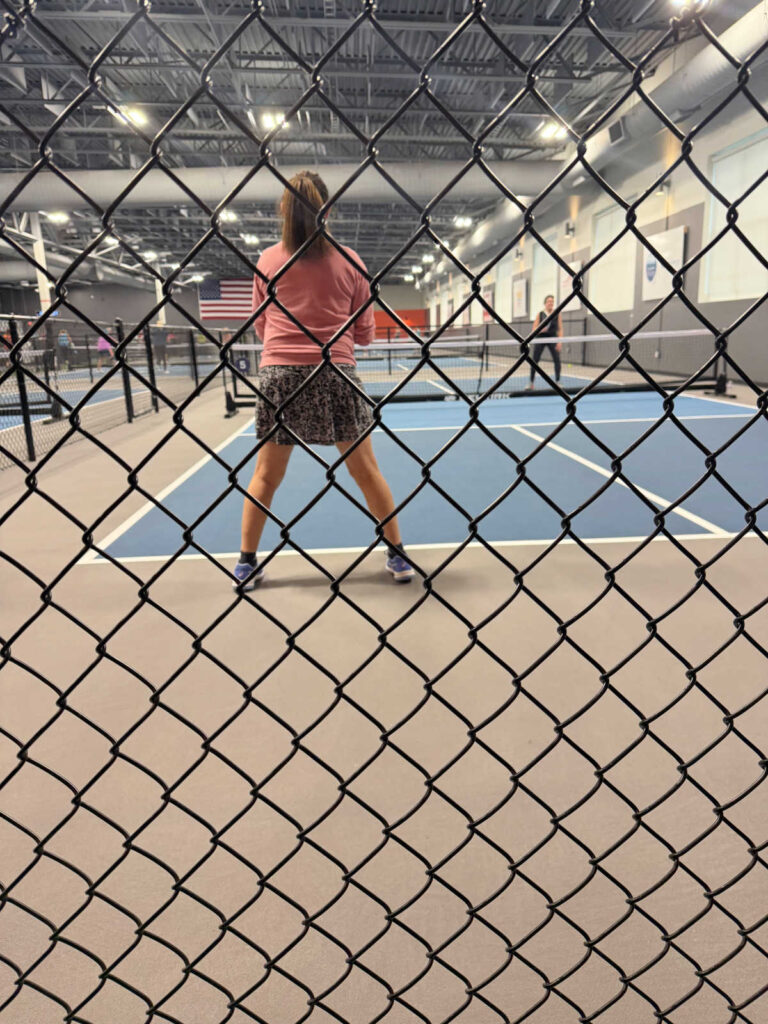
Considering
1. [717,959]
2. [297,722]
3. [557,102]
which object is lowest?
[717,959]

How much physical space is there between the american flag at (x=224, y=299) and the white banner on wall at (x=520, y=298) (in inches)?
355

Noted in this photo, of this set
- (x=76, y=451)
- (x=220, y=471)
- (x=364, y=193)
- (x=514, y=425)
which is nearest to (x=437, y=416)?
(x=514, y=425)

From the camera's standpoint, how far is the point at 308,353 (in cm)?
241

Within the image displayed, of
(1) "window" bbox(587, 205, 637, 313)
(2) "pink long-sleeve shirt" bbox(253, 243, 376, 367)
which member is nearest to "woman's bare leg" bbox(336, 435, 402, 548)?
(2) "pink long-sleeve shirt" bbox(253, 243, 376, 367)

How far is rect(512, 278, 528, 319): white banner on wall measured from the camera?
2016cm

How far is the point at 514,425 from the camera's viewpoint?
7.03 meters

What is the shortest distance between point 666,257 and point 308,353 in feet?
39.7

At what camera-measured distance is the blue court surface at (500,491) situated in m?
3.46

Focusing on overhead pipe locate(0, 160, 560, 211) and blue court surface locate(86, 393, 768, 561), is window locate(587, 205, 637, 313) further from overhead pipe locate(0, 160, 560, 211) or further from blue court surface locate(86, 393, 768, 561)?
blue court surface locate(86, 393, 768, 561)

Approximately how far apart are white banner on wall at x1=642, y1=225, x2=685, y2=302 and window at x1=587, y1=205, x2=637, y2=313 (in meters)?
0.61

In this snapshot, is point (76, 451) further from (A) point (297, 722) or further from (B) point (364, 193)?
(B) point (364, 193)

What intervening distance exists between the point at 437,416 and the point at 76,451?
406 centimetres

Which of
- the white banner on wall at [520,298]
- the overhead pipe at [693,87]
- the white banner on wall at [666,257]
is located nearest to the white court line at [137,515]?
the overhead pipe at [693,87]

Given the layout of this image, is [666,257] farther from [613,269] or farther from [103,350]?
[103,350]
